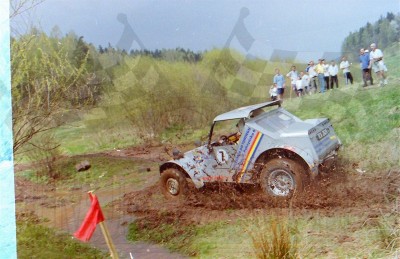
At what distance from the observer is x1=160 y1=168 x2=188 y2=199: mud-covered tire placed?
259 centimetres

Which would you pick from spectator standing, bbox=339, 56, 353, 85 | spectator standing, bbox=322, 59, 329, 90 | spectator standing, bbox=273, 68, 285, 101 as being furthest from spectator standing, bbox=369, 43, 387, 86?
spectator standing, bbox=273, 68, 285, 101

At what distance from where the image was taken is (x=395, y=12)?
2570mm

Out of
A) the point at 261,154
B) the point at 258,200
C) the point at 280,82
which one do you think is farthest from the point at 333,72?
the point at 258,200

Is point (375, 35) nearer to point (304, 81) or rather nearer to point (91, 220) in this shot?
point (304, 81)

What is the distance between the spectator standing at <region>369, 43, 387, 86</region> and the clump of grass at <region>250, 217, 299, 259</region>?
885 millimetres

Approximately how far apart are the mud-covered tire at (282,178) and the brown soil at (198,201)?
0.04m

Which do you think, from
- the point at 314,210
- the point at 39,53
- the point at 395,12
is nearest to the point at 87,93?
the point at 39,53

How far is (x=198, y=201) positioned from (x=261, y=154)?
41 cm

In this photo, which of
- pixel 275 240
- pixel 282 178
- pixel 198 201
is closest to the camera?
pixel 275 240

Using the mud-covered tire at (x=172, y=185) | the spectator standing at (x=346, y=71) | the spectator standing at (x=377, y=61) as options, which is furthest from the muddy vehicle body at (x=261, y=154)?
the spectator standing at (x=377, y=61)

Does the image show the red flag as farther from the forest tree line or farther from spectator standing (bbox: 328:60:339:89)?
the forest tree line

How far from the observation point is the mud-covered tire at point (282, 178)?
2455 mm

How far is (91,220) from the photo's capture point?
2359 mm

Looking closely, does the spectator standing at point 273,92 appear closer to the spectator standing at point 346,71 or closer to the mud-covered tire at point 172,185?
the spectator standing at point 346,71
